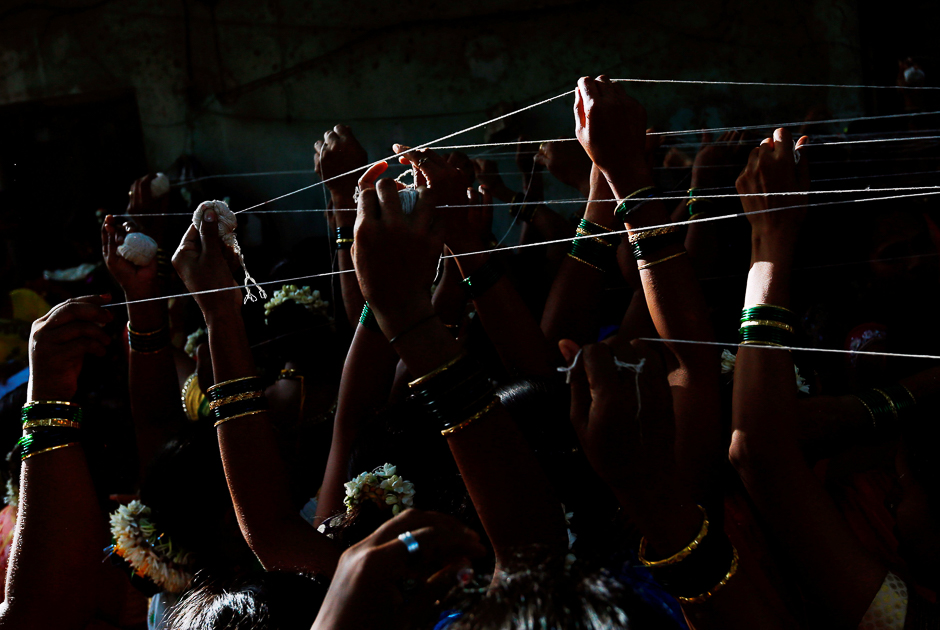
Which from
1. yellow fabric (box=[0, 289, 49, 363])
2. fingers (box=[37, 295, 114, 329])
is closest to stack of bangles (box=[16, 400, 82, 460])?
fingers (box=[37, 295, 114, 329])

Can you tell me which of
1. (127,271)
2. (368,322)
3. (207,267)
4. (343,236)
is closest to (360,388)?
(368,322)

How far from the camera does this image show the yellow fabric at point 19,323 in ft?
13.3

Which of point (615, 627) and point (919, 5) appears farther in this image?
point (919, 5)

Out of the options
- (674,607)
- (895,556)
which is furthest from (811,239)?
(674,607)

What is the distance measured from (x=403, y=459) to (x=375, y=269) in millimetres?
686

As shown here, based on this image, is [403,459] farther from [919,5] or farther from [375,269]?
[919,5]

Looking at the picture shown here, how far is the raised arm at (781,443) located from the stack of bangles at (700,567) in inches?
9.6

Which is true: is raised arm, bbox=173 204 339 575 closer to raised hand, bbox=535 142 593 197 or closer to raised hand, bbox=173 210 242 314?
raised hand, bbox=173 210 242 314

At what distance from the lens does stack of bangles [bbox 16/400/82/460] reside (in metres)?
1.82

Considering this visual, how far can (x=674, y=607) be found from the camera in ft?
5.14

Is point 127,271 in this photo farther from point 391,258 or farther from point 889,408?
point 889,408

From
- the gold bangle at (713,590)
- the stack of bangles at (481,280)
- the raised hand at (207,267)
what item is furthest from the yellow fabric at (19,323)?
the gold bangle at (713,590)

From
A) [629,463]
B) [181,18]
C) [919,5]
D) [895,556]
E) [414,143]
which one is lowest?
[895,556]

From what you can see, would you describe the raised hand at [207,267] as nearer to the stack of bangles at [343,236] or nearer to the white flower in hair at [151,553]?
the stack of bangles at [343,236]
